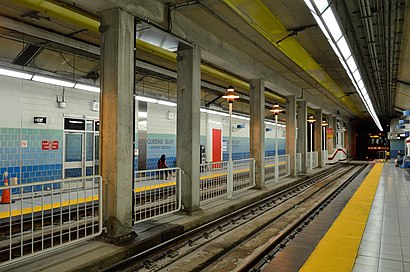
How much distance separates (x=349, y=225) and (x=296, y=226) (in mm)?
1076

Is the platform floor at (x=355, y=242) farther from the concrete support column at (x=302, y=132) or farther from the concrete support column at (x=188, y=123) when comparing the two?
the concrete support column at (x=302, y=132)

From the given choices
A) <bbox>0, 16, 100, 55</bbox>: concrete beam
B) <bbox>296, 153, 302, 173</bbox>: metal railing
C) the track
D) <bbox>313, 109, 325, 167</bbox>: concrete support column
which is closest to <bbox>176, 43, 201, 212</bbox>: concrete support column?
the track

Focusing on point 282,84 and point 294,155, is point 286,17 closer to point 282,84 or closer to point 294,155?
point 282,84

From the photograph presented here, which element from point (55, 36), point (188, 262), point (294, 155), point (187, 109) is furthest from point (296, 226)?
point (294, 155)

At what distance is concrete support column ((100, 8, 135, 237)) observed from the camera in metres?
5.29

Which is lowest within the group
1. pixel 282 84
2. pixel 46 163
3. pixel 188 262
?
pixel 188 262

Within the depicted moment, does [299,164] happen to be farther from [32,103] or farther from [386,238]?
[32,103]

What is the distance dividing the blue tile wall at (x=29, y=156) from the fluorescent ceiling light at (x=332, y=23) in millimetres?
8425

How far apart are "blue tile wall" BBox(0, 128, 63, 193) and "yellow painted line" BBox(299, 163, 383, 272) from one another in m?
8.18

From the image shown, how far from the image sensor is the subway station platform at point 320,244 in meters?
4.34

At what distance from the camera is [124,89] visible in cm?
543

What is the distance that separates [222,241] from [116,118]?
9.78 ft

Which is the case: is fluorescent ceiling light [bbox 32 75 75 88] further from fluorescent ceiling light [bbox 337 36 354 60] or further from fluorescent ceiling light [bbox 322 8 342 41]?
fluorescent ceiling light [bbox 337 36 354 60]

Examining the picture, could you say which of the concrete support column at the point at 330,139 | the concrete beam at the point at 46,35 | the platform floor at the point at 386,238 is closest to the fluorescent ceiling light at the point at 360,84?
the platform floor at the point at 386,238
